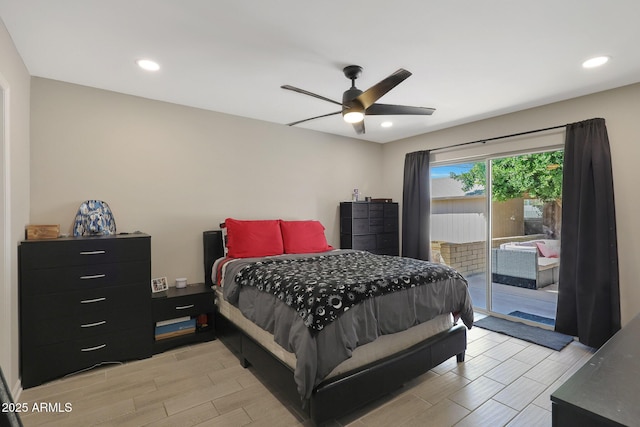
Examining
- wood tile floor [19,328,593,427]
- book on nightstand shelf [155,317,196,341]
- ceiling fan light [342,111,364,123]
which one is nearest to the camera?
wood tile floor [19,328,593,427]

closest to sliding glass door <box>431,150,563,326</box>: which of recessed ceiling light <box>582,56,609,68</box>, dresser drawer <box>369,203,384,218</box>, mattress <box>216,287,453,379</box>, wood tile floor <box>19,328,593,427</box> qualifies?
dresser drawer <box>369,203,384,218</box>

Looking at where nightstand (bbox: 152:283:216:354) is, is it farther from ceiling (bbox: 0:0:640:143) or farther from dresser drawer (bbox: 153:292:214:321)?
ceiling (bbox: 0:0:640:143)

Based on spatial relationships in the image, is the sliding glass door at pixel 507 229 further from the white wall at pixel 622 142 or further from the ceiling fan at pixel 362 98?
the ceiling fan at pixel 362 98

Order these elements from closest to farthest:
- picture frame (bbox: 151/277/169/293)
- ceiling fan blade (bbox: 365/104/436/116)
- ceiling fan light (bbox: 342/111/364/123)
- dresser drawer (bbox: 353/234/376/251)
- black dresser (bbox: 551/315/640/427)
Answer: black dresser (bbox: 551/315/640/427) → ceiling fan light (bbox: 342/111/364/123) → ceiling fan blade (bbox: 365/104/436/116) → picture frame (bbox: 151/277/169/293) → dresser drawer (bbox: 353/234/376/251)

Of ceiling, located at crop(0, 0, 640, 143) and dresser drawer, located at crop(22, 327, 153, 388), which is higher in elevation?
ceiling, located at crop(0, 0, 640, 143)

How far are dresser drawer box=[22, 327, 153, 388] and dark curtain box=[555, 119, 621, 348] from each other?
4.19 meters

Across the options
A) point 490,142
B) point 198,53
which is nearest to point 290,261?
point 198,53

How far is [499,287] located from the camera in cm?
412

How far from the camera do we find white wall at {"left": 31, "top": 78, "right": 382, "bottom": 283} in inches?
113

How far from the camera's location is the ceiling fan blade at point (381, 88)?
206 cm

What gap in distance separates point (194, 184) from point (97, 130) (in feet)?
3.39

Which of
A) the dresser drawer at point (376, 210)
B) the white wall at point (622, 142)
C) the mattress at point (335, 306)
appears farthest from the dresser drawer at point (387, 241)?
the white wall at point (622, 142)

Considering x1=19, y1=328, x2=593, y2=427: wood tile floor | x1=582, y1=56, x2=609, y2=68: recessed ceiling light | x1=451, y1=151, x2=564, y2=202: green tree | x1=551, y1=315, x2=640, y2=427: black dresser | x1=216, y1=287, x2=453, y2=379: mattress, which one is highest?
x1=582, y1=56, x2=609, y2=68: recessed ceiling light

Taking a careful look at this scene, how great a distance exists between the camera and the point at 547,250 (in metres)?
3.71
